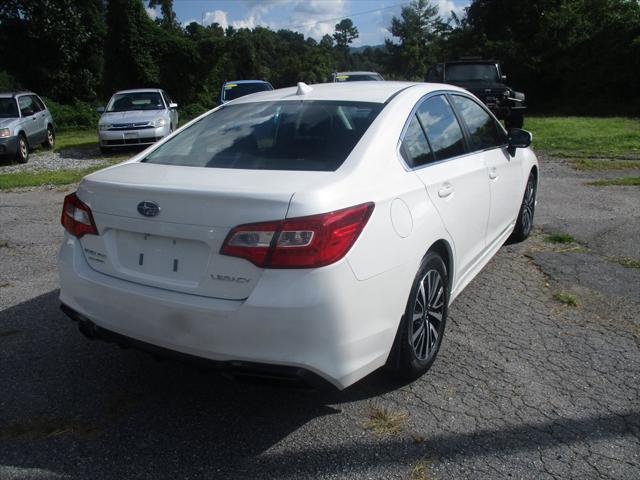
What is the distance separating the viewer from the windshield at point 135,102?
15.8 meters

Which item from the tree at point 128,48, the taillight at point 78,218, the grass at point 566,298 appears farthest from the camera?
the tree at point 128,48

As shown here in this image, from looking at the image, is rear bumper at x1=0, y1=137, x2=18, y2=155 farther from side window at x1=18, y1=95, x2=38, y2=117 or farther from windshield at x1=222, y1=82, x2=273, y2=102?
windshield at x1=222, y1=82, x2=273, y2=102

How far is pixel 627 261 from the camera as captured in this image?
557 centimetres

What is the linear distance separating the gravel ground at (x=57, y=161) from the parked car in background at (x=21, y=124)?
0.97ft

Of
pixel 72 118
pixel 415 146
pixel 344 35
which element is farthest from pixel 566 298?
pixel 344 35

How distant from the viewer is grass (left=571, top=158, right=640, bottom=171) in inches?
447

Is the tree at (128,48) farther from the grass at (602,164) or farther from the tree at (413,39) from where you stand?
the tree at (413,39)

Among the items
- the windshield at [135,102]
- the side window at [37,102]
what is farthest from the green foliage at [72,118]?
the windshield at [135,102]

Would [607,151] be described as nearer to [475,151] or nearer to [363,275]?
[475,151]

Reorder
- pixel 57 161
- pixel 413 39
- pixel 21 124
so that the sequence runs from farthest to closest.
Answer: pixel 413 39
pixel 57 161
pixel 21 124

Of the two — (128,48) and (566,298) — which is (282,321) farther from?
(128,48)

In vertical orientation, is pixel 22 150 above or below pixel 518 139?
below

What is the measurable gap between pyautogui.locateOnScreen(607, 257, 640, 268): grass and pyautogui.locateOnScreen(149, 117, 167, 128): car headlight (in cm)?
1171

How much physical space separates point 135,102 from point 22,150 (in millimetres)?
3098
